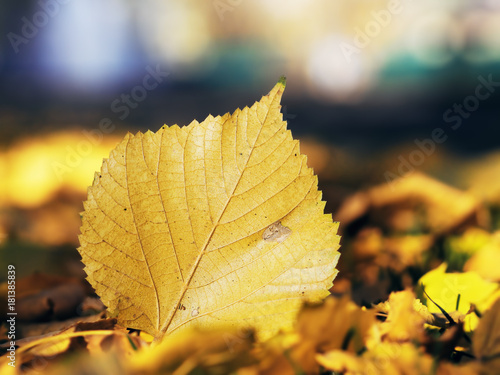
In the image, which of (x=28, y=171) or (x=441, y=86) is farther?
(x=441, y=86)

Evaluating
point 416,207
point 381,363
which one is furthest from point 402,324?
point 416,207

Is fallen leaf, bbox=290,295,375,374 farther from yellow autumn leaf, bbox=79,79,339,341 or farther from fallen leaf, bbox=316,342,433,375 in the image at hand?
yellow autumn leaf, bbox=79,79,339,341

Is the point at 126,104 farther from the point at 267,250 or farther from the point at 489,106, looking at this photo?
the point at 267,250

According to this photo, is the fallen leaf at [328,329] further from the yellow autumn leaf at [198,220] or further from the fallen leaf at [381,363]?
the yellow autumn leaf at [198,220]

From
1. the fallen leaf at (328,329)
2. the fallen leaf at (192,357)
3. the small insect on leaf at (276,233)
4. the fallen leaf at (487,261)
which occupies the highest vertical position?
the small insect on leaf at (276,233)

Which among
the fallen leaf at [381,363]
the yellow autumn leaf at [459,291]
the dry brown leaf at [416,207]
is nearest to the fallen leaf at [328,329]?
the fallen leaf at [381,363]

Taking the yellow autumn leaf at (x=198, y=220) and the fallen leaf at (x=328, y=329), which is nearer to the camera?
the fallen leaf at (x=328, y=329)

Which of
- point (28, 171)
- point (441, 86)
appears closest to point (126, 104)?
point (28, 171)

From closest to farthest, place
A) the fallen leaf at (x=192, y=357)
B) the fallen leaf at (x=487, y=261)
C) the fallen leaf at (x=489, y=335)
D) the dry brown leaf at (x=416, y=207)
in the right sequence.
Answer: the fallen leaf at (x=192, y=357) < the fallen leaf at (x=489, y=335) < the fallen leaf at (x=487, y=261) < the dry brown leaf at (x=416, y=207)
